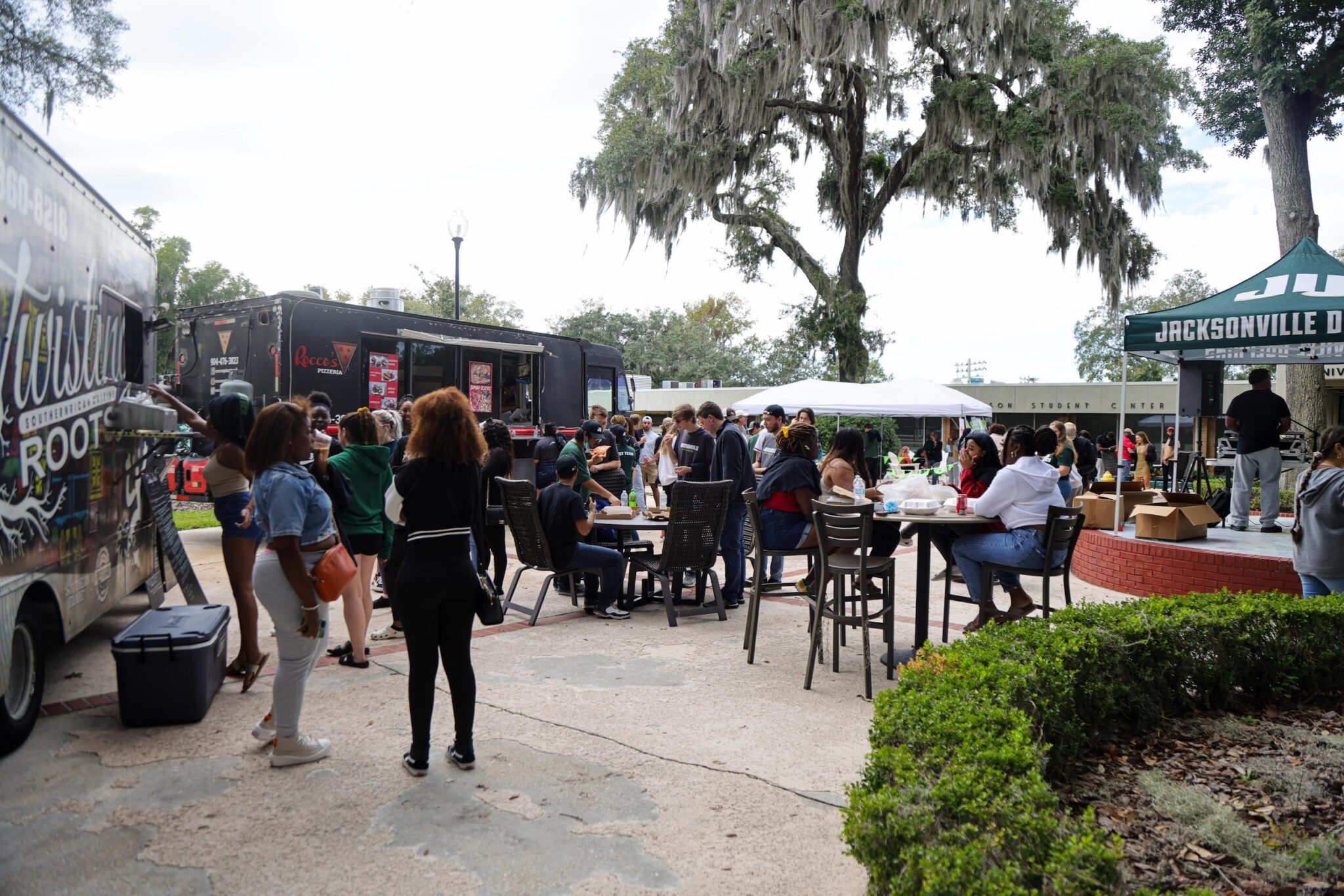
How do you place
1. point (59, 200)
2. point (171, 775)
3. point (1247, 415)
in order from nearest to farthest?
point (171, 775), point (59, 200), point (1247, 415)

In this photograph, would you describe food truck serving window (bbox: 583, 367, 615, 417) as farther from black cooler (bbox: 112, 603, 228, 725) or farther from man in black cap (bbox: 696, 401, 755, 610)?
black cooler (bbox: 112, 603, 228, 725)

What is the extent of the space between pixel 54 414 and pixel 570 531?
10.9 feet

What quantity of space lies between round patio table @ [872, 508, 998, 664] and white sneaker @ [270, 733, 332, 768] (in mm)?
3253

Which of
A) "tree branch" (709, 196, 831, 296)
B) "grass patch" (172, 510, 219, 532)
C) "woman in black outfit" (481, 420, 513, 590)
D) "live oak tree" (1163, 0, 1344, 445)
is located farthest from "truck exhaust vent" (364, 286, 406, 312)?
"live oak tree" (1163, 0, 1344, 445)

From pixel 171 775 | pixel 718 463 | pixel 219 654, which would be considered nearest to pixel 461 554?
pixel 171 775

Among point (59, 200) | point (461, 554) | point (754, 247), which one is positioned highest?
point (754, 247)

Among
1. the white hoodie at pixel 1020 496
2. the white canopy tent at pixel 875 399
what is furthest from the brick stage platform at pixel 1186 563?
the white canopy tent at pixel 875 399

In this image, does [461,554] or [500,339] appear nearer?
[461,554]

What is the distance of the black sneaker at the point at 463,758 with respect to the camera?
368 centimetres

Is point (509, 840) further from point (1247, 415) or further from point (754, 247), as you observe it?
point (754, 247)

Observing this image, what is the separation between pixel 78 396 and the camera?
4.41 metres

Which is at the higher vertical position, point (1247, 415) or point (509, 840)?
point (1247, 415)

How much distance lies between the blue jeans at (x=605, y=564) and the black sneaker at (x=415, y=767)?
2.91m

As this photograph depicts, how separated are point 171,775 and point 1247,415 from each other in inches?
393
